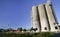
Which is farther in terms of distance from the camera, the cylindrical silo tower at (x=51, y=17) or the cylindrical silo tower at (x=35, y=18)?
the cylindrical silo tower at (x=35, y=18)

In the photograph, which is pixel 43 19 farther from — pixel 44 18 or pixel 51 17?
pixel 51 17

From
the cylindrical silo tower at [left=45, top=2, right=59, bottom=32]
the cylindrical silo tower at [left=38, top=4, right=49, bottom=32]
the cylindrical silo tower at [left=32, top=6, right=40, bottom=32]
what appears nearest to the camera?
the cylindrical silo tower at [left=45, top=2, right=59, bottom=32]

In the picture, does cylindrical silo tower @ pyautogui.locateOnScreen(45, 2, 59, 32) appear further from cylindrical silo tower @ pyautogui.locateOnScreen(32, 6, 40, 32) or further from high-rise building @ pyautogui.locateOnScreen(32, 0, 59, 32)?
cylindrical silo tower @ pyautogui.locateOnScreen(32, 6, 40, 32)

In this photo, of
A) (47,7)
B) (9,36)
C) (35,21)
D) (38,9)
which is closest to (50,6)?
(47,7)

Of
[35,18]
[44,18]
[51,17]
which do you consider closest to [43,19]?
[44,18]

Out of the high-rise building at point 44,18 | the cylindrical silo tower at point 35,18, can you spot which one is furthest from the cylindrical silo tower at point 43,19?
the cylindrical silo tower at point 35,18

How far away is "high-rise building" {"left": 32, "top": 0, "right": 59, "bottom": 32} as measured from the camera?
203 ft

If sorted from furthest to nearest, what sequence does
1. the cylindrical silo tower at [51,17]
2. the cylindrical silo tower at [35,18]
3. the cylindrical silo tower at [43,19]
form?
the cylindrical silo tower at [35,18] < the cylindrical silo tower at [43,19] < the cylindrical silo tower at [51,17]

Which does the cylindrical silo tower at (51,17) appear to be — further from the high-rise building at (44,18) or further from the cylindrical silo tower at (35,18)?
the cylindrical silo tower at (35,18)

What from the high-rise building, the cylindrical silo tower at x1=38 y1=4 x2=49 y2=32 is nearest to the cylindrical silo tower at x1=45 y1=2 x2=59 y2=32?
the high-rise building

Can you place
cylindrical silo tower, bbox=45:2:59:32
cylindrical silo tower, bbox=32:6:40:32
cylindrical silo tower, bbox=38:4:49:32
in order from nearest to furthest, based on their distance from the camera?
cylindrical silo tower, bbox=45:2:59:32 → cylindrical silo tower, bbox=38:4:49:32 → cylindrical silo tower, bbox=32:6:40:32

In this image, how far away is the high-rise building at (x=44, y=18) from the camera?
61875 millimetres

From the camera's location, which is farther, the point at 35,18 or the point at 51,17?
the point at 35,18

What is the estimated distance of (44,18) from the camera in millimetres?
62812
